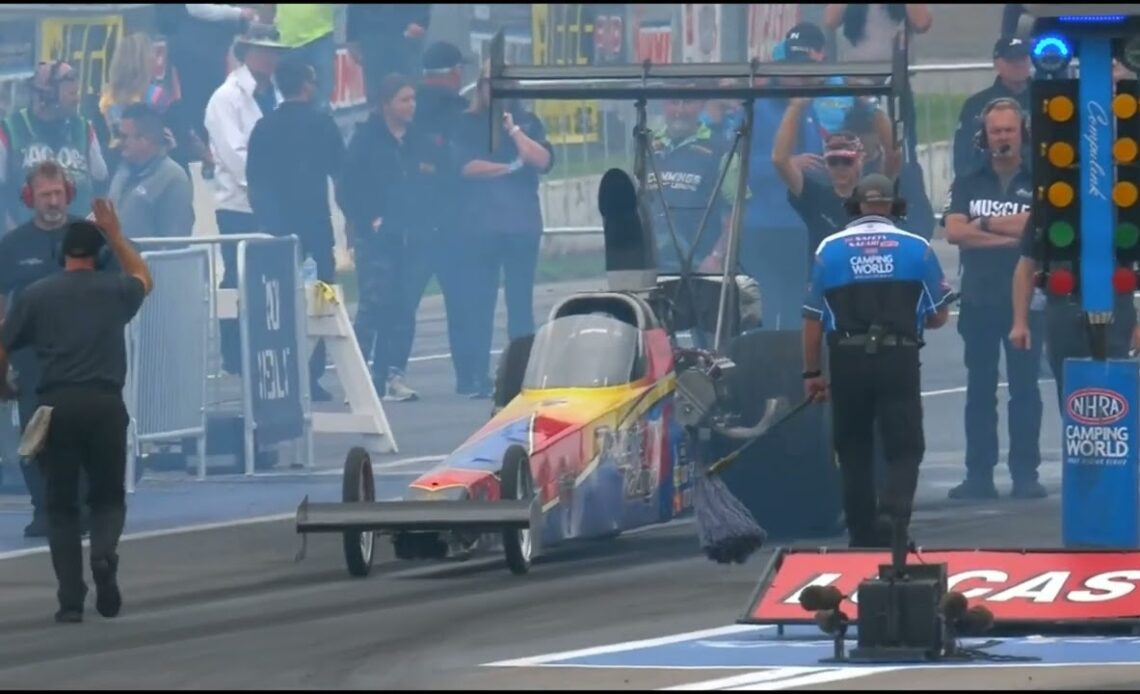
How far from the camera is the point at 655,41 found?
26453 millimetres

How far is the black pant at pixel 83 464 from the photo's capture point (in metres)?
13.4

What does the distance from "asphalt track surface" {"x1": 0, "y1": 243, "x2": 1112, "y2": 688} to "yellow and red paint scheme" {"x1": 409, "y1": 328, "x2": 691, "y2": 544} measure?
0.78 ft

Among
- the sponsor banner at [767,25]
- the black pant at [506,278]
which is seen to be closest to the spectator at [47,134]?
the black pant at [506,278]

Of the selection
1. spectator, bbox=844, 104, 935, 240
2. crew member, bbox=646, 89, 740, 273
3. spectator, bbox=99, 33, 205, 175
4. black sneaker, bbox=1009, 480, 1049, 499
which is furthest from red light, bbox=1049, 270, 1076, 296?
spectator, bbox=99, 33, 205, 175

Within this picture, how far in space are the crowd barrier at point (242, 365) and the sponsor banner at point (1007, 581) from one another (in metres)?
6.94

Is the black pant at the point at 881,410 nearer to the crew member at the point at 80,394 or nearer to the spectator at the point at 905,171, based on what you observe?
the crew member at the point at 80,394

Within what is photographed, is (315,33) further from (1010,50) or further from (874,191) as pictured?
(874,191)

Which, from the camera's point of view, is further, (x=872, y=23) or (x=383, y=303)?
(x=872, y=23)

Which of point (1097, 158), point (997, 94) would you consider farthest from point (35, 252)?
point (1097, 158)

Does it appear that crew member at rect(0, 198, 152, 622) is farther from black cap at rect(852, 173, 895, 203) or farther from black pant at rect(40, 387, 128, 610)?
black cap at rect(852, 173, 895, 203)

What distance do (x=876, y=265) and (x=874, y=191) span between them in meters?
0.37

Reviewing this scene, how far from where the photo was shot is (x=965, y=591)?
40.1ft

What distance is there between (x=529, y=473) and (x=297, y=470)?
17.8 feet

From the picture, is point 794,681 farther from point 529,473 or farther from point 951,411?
point 951,411
